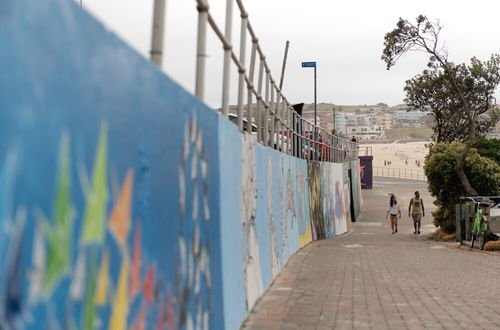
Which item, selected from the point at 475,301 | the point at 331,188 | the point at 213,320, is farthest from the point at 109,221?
the point at 331,188

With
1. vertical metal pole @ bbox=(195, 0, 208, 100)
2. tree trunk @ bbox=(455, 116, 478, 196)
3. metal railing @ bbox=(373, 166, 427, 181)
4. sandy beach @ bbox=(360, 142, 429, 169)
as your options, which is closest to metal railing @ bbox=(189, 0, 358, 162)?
vertical metal pole @ bbox=(195, 0, 208, 100)

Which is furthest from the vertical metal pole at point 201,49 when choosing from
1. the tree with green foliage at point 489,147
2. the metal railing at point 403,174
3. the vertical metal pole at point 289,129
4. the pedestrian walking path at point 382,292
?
the metal railing at point 403,174

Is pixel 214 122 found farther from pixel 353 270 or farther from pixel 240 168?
pixel 353 270

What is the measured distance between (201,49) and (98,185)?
2.66 meters

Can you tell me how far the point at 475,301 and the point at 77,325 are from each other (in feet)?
23.0

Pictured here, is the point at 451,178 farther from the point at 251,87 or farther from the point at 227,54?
the point at 227,54

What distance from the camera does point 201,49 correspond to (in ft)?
17.3

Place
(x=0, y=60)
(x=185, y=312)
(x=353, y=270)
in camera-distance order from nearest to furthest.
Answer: (x=0, y=60), (x=185, y=312), (x=353, y=270)

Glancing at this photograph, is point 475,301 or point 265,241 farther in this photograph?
point 265,241

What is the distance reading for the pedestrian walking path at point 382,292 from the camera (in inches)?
284

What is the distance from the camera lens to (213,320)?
5.41 meters

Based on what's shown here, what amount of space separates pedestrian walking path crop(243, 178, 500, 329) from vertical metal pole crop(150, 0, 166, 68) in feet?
11.6

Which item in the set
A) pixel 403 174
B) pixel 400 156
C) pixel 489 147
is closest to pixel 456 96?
pixel 489 147

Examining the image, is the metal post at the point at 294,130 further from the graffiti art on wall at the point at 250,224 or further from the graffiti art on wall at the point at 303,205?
the graffiti art on wall at the point at 250,224
